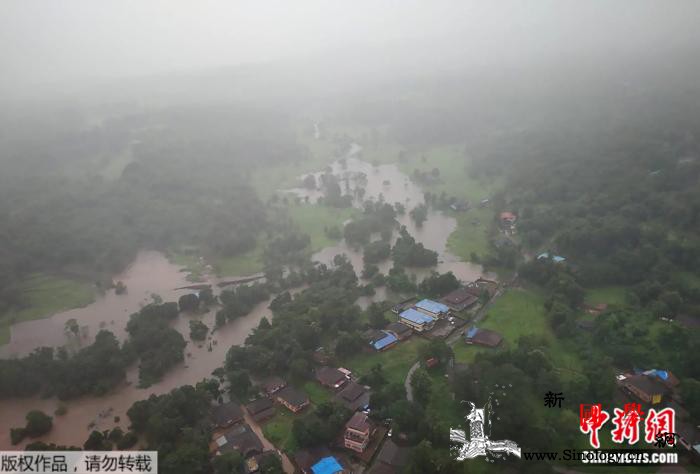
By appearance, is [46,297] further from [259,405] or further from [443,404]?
[443,404]

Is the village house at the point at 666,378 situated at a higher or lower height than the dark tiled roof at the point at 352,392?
lower

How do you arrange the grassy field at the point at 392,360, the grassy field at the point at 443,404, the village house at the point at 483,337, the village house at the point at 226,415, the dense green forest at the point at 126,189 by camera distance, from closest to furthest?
the grassy field at the point at 443,404
the village house at the point at 226,415
the grassy field at the point at 392,360
the village house at the point at 483,337
the dense green forest at the point at 126,189

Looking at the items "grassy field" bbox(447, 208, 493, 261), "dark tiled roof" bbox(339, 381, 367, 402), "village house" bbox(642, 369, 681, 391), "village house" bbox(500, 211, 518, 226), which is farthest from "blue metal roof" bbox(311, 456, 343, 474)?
"village house" bbox(500, 211, 518, 226)

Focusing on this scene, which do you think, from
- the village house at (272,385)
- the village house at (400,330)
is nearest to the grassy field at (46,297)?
the village house at (272,385)

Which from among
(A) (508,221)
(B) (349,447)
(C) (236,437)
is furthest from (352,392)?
(A) (508,221)

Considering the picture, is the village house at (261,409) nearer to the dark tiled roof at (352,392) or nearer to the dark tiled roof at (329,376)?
the dark tiled roof at (329,376)

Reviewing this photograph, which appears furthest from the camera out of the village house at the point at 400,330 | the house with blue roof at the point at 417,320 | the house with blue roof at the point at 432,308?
the house with blue roof at the point at 432,308

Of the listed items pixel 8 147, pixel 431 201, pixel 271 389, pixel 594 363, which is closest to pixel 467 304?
pixel 594 363
